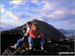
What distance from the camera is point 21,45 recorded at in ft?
19.8

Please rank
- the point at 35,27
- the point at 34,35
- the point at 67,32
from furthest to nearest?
the point at 67,32 → the point at 35,27 → the point at 34,35

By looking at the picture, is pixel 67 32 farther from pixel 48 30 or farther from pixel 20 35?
pixel 20 35

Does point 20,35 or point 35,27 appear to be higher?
point 35,27

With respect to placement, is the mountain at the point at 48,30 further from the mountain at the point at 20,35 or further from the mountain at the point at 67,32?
the mountain at the point at 67,32

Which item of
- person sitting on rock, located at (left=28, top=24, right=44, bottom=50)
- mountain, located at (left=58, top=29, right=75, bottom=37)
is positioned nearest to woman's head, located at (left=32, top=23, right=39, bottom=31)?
person sitting on rock, located at (left=28, top=24, right=44, bottom=50)

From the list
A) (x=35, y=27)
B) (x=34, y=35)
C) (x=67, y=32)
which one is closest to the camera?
(x=34, y=35)

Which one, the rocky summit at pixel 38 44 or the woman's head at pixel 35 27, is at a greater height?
the woman's head at pixel 35 27

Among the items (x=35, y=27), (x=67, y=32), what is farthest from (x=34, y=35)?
(x=67, y=32)

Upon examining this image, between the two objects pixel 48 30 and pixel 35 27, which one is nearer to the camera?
pixel 35 27

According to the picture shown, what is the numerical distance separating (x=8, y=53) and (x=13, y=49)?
284 millimetres

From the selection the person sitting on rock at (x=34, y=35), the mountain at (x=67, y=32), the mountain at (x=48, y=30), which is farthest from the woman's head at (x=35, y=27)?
the mountain at (x=67, y=32)

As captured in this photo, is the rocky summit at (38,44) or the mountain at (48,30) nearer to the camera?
the rocky summit at (38,44)

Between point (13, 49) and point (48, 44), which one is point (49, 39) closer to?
point (48, 44)

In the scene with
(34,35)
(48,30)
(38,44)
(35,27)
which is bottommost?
(38,44)
